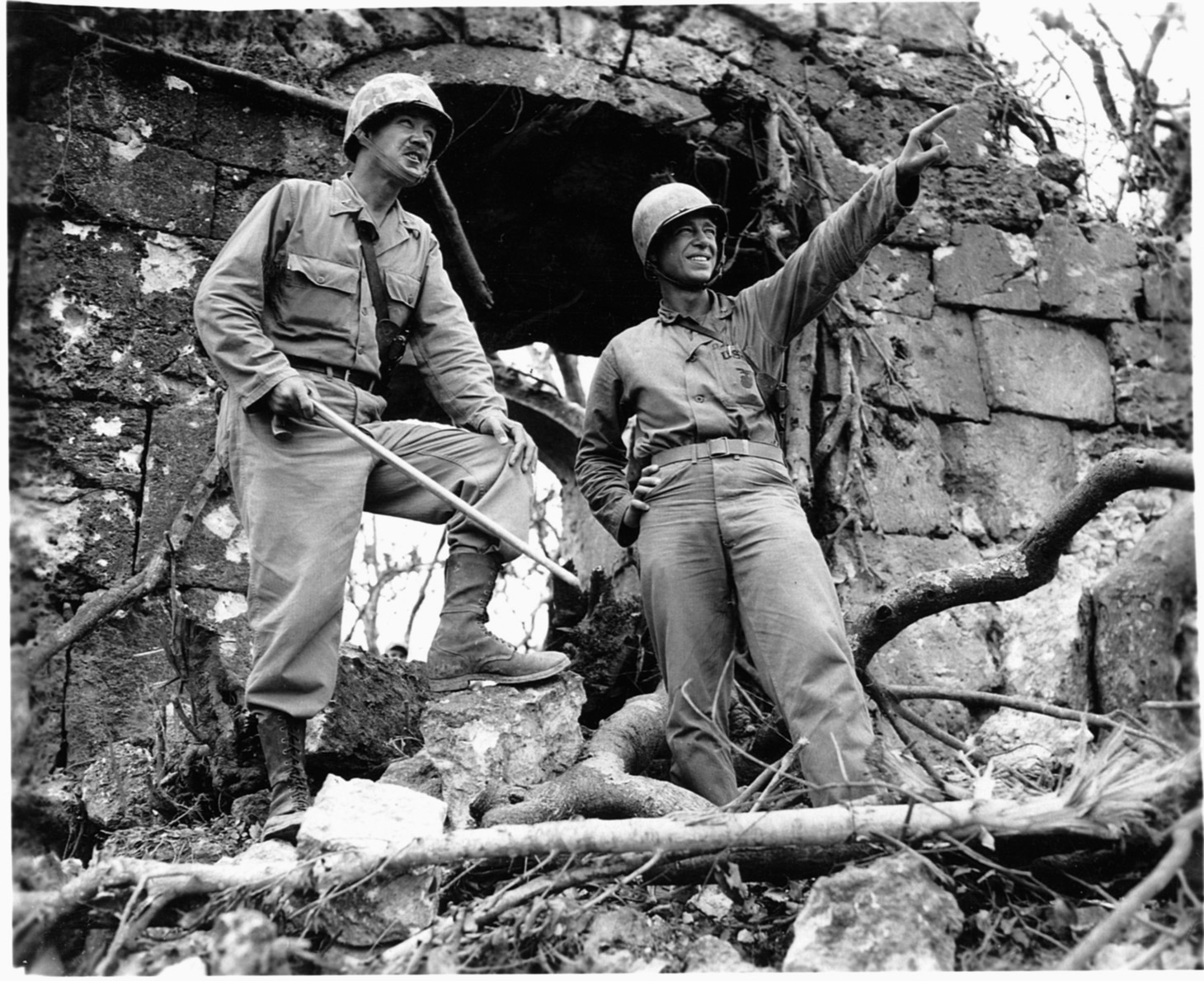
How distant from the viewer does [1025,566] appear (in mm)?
4180

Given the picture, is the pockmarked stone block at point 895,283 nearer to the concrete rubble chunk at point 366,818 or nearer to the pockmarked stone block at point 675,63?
the pockmarked stone block at point 675,63

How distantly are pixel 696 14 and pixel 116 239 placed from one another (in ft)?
8.26

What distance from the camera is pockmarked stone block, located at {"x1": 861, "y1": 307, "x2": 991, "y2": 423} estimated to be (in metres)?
5.63

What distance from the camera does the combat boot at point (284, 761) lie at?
358 cm

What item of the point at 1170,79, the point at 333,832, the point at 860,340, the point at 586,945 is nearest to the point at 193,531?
the point at 333,832

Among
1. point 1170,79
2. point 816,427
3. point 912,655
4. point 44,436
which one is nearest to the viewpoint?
point 1170,79

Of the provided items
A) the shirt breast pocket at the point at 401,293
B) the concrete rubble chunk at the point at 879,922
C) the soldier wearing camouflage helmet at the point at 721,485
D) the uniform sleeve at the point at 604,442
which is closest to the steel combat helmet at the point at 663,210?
the soldier wearing camouflage helmet at the point at 721,485

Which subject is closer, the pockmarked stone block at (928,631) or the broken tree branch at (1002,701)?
the broken tree branch at (1002,701)

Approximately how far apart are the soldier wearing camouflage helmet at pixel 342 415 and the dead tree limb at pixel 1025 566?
1.12m

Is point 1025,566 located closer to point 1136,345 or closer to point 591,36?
point 1136,345

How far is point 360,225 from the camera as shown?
13.3 feet

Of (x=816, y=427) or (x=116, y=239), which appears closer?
(x=116, y=239)

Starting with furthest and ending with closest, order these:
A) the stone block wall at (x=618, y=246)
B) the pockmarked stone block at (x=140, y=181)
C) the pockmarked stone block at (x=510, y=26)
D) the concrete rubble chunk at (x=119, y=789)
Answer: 1. the pockmarked stone block at (x=510, y=26)
2. the pockmarked stone block at (x=140, y=181)
3. the stone block wall at (x=618, y=246)
4. the concrete rubble chunk at (x=119, y=789)

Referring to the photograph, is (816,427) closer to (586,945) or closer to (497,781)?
(497,781)
